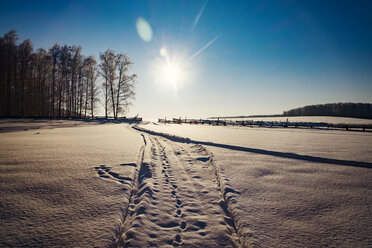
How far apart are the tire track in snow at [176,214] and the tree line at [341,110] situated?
286 feet

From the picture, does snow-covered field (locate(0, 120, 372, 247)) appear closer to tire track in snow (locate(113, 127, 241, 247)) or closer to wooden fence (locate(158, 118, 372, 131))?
tire track in snow (locate(113, 127, 241, 247))

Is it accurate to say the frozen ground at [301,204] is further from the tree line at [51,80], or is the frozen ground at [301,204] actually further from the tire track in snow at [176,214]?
the tree line at [51,80]

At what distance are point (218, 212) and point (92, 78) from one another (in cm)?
2883

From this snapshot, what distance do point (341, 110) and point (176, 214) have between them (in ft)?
304

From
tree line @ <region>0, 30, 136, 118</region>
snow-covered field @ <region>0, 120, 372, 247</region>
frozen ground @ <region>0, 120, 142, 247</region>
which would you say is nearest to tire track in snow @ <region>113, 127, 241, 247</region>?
snow-covered field @ <region>0, 120, 372, 247</region>

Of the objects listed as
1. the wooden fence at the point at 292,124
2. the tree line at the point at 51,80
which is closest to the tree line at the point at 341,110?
the wooden fence at the point at 292,124

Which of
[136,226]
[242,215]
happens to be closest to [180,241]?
[136,226]

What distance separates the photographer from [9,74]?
62.5ft

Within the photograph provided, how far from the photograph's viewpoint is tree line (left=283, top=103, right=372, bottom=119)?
62.0 m

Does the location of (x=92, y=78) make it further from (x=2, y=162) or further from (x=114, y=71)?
(x=2, y=162)

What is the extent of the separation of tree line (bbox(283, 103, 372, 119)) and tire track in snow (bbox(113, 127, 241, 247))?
87.1 meters

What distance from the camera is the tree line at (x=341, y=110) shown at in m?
62.0

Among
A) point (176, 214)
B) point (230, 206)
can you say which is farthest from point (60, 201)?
point (230, 206)

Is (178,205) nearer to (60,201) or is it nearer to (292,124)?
(60,201)
